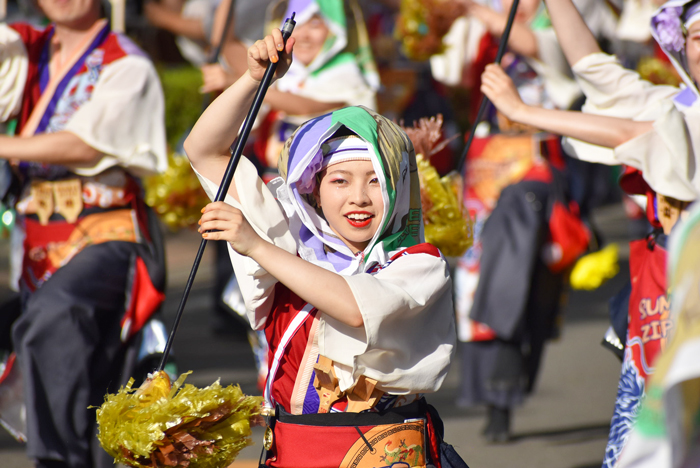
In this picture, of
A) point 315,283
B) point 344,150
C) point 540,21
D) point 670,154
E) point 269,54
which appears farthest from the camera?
point 540,21

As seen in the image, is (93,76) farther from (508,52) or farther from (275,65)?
(508,52)

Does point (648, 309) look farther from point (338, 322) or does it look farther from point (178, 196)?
point (178, 196)

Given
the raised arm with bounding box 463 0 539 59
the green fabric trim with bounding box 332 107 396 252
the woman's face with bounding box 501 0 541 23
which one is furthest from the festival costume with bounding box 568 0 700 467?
the woman's face with bounding box 501 0 541 23

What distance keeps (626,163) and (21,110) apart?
8.03 ft

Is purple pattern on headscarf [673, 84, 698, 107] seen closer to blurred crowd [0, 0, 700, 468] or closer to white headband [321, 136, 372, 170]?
blurred crowd [0, 0, 700, 468]

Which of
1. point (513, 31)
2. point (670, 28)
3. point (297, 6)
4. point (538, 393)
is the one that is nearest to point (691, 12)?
point (670, 28)

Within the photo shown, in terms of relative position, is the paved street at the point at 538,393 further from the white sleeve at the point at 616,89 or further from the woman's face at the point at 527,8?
the woman's face at the point at 527,8

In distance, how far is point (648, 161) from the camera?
9.67ft

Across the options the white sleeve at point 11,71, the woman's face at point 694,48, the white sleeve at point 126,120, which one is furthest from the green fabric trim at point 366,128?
the white sleeve at point 11,71

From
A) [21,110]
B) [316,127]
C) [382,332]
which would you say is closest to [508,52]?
[21,110]

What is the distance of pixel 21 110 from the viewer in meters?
3.91

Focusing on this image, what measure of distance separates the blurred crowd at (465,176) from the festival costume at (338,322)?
546 millimetres

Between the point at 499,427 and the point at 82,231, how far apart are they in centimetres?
248

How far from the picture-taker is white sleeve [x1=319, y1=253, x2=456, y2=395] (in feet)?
7.22
